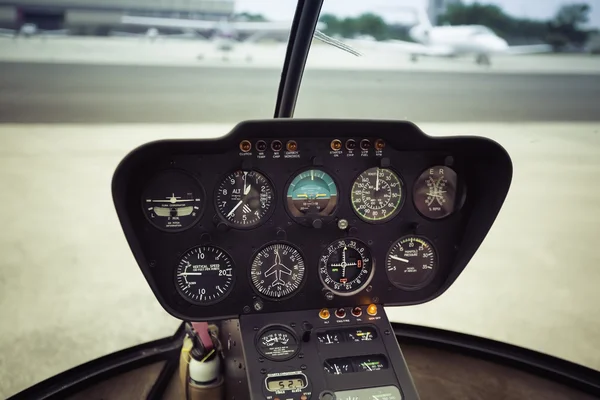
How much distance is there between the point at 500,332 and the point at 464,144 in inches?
54.6

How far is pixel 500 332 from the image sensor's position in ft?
8.77

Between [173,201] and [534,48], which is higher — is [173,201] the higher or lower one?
the lower one

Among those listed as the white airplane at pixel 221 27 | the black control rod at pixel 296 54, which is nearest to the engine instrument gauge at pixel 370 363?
the black control rod at pixel 296 54

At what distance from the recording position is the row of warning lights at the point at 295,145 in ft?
5.48

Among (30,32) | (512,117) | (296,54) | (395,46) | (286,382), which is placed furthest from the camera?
(512,117)

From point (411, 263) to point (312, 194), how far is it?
1.54 ft

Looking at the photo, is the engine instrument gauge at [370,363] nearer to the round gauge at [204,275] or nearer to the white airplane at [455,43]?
the round gauge at [204,275]

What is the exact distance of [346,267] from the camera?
184cm

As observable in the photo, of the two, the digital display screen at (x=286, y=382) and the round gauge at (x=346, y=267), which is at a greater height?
the round gauge at (x=346, y=267)

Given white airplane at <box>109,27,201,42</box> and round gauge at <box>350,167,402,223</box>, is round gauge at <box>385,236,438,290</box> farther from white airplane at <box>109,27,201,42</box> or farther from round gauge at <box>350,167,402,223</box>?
white airplane at <box>109,27,201,42</box>

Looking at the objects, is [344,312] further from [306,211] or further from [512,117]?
[512,117]

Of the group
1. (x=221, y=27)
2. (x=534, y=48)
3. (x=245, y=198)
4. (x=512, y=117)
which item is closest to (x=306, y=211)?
(x=245, y=198)

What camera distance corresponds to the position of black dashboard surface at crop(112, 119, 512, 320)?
1.66m

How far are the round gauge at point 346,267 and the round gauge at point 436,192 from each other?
26cm
